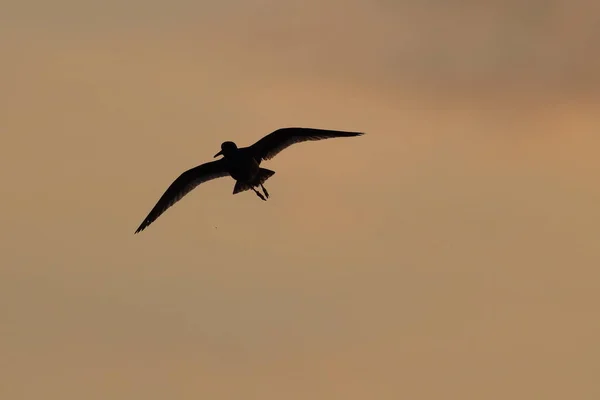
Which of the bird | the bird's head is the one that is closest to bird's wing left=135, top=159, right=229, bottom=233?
the bird

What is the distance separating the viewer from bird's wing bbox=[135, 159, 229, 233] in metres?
48.1

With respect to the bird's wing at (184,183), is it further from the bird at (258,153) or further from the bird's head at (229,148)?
the bird's head at (229,148)

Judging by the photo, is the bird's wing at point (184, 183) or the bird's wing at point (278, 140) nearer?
the bird's wing at point (278, 140)

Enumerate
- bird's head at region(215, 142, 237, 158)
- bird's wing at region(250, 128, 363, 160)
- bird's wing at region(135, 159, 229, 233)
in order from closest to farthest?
bird's wing at region(250, 128, 363, 160) < bird's head at region(215, 142, 237, 158) < bird's wing at region(135, 159, 229, 233)

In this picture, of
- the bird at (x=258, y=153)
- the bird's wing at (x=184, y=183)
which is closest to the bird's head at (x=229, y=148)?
the bird at (x=258, y=153)

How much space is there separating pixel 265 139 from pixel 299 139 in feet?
4.20

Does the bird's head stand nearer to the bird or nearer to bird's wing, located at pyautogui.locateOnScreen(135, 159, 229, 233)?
the bird

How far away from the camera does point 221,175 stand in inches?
1919

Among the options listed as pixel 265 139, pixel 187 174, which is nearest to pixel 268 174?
pixel 265 139

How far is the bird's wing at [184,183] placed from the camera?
1893 inches

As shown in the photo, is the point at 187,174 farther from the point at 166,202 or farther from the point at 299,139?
the point at 299,139

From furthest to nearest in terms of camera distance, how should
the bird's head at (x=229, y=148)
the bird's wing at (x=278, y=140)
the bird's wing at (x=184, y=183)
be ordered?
the bird's wing at (x=184, y=183) → the bird's head at (x=229, y=148) → the bird's wing at (x=278, y=140)

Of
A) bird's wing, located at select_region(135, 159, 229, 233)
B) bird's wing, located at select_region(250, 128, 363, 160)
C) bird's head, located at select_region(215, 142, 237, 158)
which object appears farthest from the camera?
bird's wing, located at select_region(135, 159, 229, 233)

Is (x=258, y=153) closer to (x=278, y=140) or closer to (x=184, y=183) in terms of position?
(x=278, y=140)
